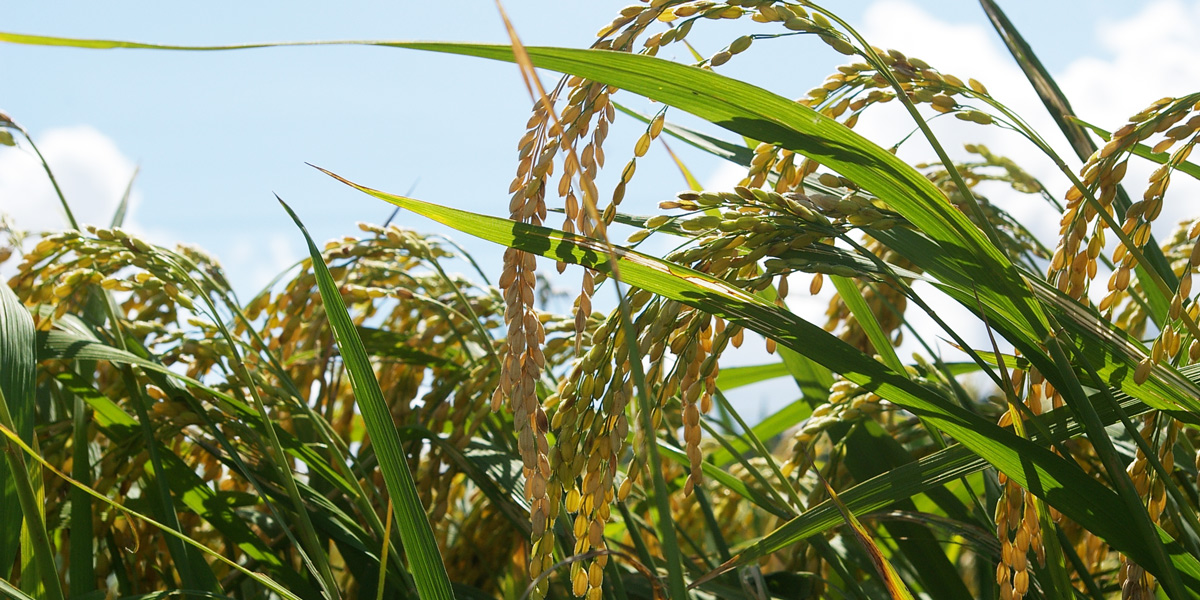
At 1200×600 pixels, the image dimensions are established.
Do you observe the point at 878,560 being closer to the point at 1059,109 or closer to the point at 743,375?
the point at 1059,109

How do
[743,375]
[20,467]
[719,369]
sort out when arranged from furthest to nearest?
[743,375]
[719,369]
[20,467]

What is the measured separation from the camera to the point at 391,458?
0.83 m

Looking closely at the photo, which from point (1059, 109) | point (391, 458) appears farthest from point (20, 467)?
point (1059, 109)

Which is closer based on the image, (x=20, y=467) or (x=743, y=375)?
(x=20, y=467)

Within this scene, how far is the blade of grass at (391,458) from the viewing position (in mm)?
801

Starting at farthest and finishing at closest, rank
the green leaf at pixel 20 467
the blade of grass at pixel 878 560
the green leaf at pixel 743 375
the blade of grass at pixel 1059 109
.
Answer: the green leaf at pixel 743 375 < the blade of grass at pixel 1059 109 < the green leaf at pixel 20 467 < the blade of grass at pixel 878 560

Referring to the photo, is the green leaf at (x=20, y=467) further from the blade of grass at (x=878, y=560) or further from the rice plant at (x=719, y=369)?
the blade of grass at (x=878, y=560)

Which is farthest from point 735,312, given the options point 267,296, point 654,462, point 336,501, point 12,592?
point 267,296

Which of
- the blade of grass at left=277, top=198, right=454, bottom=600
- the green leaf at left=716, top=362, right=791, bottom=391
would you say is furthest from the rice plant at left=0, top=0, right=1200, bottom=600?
the green leaf at left=716, top=362, right=791, bottom=391

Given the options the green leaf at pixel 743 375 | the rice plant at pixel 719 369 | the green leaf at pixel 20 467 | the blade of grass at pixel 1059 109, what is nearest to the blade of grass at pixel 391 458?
the rice plant at pixel 719 369

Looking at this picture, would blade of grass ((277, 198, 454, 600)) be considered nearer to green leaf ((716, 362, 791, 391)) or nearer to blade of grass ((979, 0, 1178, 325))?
blade of grass ((979, 0, 1178, 325))

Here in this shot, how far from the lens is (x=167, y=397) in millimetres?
1328

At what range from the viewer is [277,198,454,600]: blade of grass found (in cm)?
80

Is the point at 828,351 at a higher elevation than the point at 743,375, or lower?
lower
